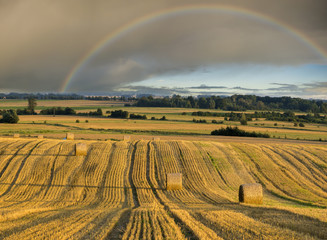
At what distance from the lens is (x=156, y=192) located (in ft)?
66.5

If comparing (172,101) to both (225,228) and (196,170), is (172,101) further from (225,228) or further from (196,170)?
(225,228)

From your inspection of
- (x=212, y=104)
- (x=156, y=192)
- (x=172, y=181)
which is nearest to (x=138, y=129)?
(x=172, y=181)

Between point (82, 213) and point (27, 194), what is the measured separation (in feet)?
29.8

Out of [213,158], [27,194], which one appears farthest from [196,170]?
[27,194]

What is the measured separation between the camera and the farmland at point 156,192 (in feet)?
34.1

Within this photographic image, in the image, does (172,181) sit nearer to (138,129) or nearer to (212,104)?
(138,129)

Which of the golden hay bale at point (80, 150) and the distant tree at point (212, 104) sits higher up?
the distant tree at point (212, 104)

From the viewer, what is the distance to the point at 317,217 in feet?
→ 41.3

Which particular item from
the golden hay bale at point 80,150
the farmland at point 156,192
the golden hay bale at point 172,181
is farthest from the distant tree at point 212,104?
the golden hay bale at point 172,181

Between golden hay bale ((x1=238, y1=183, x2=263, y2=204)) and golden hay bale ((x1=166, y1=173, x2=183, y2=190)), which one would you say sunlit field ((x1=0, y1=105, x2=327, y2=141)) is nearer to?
golden hay bale ((x1=166, y1=173, x2=183, y2=190))

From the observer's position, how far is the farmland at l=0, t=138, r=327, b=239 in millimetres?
10398

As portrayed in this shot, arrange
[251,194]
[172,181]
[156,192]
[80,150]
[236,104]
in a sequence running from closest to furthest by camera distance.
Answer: [251,194], [156,192], [172,181], [80,150], [236,104]

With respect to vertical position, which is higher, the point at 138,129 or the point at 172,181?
the point at 172,181

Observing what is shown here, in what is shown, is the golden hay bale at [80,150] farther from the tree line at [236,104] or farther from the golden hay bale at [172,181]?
the tree line at [236,104]
